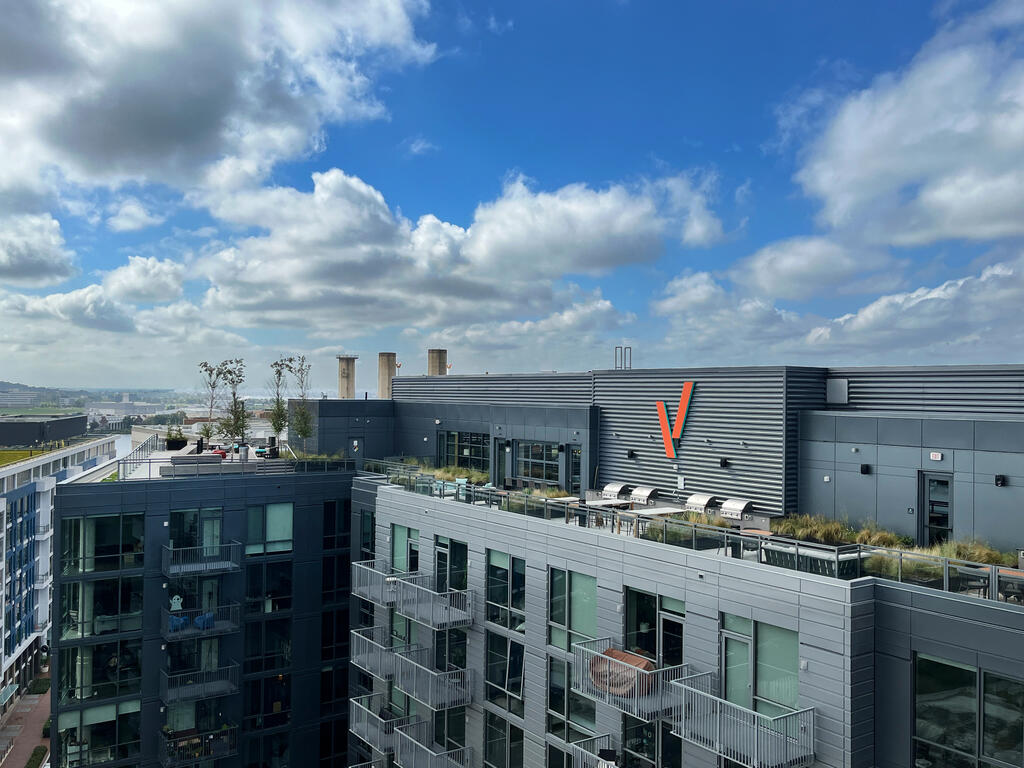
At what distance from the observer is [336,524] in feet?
84.8

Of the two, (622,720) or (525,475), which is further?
(525,475)

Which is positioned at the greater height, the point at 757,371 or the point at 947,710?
the point at 757,371

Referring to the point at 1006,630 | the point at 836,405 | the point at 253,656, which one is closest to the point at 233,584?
the point at 253,656

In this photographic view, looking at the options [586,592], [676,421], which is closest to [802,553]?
[586,592]

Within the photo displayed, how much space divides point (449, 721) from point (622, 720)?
6.15 metres

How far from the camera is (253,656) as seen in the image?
24.5 m

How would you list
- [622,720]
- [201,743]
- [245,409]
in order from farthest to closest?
1. [245,409]
2. [201,743]
3. [622,720]

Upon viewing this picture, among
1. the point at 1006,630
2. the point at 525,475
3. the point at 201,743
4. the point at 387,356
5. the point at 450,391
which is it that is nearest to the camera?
the point at 1006,630

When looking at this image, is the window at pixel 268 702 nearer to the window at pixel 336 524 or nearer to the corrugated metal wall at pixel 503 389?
the window at pixel 336 524

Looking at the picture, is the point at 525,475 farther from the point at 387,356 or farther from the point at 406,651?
the point at 387,356

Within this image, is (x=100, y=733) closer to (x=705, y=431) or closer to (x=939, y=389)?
(x=705, y=431)

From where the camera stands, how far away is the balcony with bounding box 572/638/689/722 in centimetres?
1288

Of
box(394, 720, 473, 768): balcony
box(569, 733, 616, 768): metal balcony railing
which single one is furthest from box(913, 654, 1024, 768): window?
box(394, 720, 473, 768): balcony

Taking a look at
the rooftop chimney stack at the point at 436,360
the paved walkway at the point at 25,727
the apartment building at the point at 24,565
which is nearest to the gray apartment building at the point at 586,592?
the rooftop chimney stack at the point at 436,360
